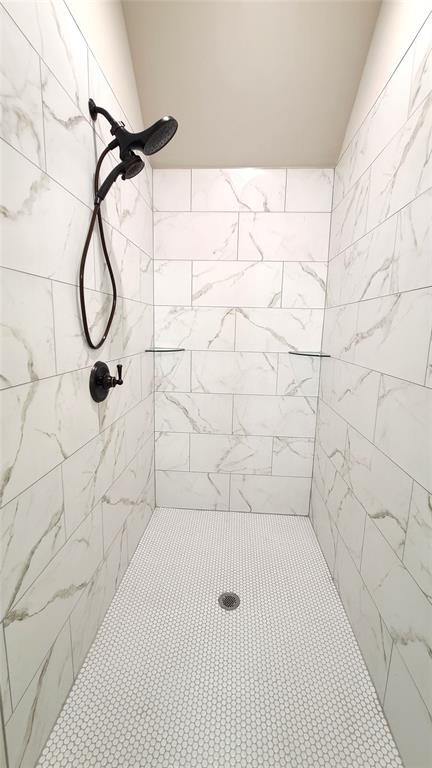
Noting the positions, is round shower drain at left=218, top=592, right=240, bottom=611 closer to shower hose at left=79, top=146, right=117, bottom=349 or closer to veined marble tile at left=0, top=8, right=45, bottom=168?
shower hose at left=79, top=146, right=117, bottom=349

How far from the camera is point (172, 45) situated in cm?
112

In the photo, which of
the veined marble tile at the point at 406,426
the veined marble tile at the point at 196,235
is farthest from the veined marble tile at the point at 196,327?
the veined marble tile at the point at 406,426

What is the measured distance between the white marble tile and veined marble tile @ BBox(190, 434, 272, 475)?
3.22ft

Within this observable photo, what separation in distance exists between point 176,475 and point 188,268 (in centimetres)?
119

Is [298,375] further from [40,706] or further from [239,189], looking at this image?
[40,706]

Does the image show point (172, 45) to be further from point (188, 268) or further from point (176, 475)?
point (176, 475)

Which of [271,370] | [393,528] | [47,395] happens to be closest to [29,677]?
[47,395]

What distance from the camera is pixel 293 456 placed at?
171cm

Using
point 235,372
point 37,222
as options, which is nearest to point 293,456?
point 235,372

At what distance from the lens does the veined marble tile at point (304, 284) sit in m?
1.54

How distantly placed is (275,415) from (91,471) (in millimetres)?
1038

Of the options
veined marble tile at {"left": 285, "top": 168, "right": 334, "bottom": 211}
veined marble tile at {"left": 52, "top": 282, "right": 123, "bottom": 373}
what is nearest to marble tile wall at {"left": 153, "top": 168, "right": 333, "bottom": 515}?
veined marble tile at {"left": 285, "top": 168, "right": 334, "bottom": 211}

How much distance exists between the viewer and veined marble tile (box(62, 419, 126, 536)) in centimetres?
85

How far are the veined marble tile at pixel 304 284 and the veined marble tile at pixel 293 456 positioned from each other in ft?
2.48
